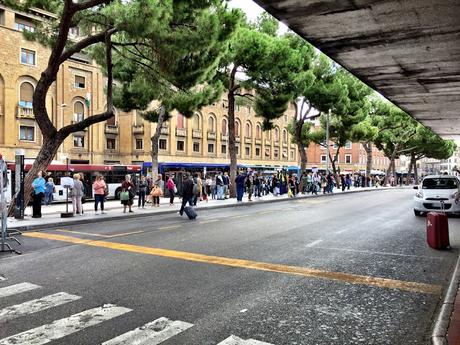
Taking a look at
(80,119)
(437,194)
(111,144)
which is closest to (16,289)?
(437,194)

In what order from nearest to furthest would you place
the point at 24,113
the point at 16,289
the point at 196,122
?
the point at 16,289 → the point at 24,113 → the point at 196,122

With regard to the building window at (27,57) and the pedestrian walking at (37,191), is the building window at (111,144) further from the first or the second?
the pedestrian walking at (37,191)

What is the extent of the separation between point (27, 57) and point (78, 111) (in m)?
7.15

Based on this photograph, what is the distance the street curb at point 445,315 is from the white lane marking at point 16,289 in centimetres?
528

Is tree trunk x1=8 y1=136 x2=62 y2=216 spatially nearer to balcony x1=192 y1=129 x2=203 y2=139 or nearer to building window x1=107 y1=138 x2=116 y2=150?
building window x1=107 y1=138 x2=116 y2=150

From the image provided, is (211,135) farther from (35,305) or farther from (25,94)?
(35,305)

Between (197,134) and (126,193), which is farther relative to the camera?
(197,134)

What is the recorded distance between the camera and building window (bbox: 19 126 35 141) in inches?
1515

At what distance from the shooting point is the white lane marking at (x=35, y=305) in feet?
16.3

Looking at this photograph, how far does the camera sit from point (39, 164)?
→ 15.2 meters

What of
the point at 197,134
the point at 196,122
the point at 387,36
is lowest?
the point at 387,36

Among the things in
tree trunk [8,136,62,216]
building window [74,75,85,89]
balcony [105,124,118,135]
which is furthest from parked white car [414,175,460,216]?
balcony [105,124,118,135]

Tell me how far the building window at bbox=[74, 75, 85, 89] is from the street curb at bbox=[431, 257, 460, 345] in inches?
1710

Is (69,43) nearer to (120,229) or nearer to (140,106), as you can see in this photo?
(140,106)
